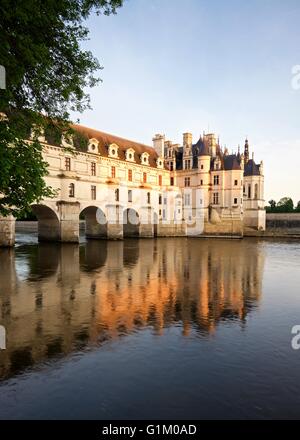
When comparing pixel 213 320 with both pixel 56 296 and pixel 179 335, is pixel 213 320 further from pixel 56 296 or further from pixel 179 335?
pixel 56 296

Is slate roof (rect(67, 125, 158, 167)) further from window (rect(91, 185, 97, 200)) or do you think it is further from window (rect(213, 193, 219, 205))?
window (rect(213, 193, 219, 205))

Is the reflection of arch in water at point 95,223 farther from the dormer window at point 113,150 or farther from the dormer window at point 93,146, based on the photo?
the dormer window at point 113,150

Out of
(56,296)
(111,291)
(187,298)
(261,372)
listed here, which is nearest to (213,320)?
(187,298)

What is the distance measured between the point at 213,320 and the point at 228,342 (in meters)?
1.64

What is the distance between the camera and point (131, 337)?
781cm

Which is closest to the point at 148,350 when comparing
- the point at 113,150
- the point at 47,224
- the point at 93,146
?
the point at 47,224

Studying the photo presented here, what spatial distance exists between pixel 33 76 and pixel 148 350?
28.8 ft

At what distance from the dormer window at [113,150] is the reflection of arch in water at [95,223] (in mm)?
7692

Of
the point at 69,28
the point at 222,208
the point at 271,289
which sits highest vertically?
the point at 69,28

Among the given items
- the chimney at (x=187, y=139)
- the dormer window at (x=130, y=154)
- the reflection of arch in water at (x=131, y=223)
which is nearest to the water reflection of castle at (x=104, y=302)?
the reflection of arch in water at (x=131, y=223)

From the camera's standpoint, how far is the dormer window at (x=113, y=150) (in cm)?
4324

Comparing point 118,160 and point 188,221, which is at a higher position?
point 118,160
